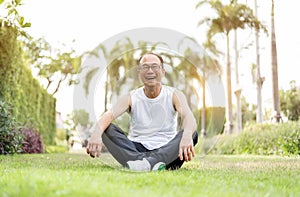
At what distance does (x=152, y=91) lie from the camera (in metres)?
5.12

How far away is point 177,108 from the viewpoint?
510 centimetres

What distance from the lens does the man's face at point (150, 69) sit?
5000 mm

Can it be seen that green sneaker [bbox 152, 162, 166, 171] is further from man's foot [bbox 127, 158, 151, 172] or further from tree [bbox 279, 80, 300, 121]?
tree [bbox 279, 80, 300, 121]

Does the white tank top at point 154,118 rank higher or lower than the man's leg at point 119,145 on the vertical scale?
higher

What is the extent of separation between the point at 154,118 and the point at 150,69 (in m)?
0.51

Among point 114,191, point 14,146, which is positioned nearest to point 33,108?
point 14,146

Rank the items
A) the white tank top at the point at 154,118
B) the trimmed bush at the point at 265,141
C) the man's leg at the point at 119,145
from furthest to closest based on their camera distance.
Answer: the trimmed bush at the point at 265,141
the white tank top at the point at 154,118
the man's leg at the point at 119,145

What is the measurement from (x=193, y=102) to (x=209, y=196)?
3.44 m

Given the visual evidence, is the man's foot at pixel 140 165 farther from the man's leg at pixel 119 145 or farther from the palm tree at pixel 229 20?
the palm tree at pixel 229 20

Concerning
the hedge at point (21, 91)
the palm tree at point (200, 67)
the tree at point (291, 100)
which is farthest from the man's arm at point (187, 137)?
the tree at point (291, 100)

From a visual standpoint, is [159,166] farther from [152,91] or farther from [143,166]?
[152,91]

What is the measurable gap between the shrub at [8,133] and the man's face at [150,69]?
4.49m

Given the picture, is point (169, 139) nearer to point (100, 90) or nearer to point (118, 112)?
point (118, 112)

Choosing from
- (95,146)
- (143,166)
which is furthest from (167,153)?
(95,146)
